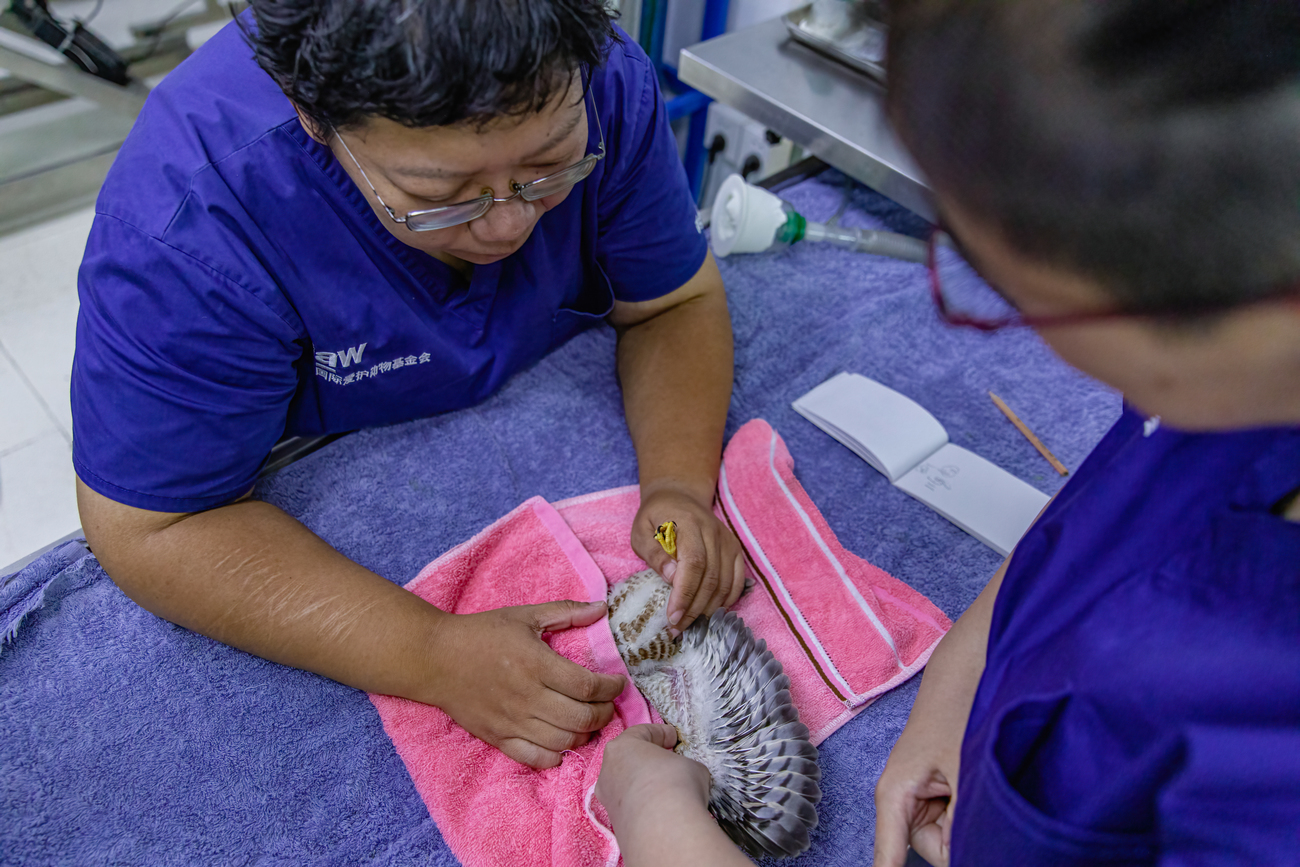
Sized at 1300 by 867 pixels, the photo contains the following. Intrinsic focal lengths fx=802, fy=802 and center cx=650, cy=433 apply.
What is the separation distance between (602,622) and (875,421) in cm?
59

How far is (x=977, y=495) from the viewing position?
4.11 feet

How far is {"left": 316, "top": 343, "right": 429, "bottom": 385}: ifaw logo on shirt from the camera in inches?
40.2

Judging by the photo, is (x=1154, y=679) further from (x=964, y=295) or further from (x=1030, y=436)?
(x=1030, y=436)

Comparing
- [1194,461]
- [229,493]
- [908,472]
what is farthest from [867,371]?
[229,493]

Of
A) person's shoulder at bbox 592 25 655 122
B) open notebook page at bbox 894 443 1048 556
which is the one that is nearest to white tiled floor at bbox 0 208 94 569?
person's shoulder at bbox 592 25 655 122

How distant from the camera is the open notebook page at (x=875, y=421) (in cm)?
130

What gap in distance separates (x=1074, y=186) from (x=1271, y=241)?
0.26 feet

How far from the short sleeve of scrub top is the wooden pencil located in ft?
2.47

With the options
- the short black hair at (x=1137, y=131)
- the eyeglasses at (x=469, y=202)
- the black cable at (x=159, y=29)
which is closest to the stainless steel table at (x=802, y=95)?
the eyeglasses at (x=469, y=202)

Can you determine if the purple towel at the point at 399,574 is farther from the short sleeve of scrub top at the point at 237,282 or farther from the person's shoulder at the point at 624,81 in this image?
Answer: the person's shoulder at the point at 624,81

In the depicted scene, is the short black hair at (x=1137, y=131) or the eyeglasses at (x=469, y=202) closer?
the short black hair at (x=1137, y=131)

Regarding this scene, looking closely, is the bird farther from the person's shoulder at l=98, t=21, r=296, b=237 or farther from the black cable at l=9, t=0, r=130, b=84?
the black cable at l=9, t=0, r=130, b=84

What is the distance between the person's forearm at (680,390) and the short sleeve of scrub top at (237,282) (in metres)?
0.26

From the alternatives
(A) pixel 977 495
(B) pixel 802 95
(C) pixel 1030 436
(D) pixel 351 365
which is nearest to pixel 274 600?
(D) pixel 351 365
